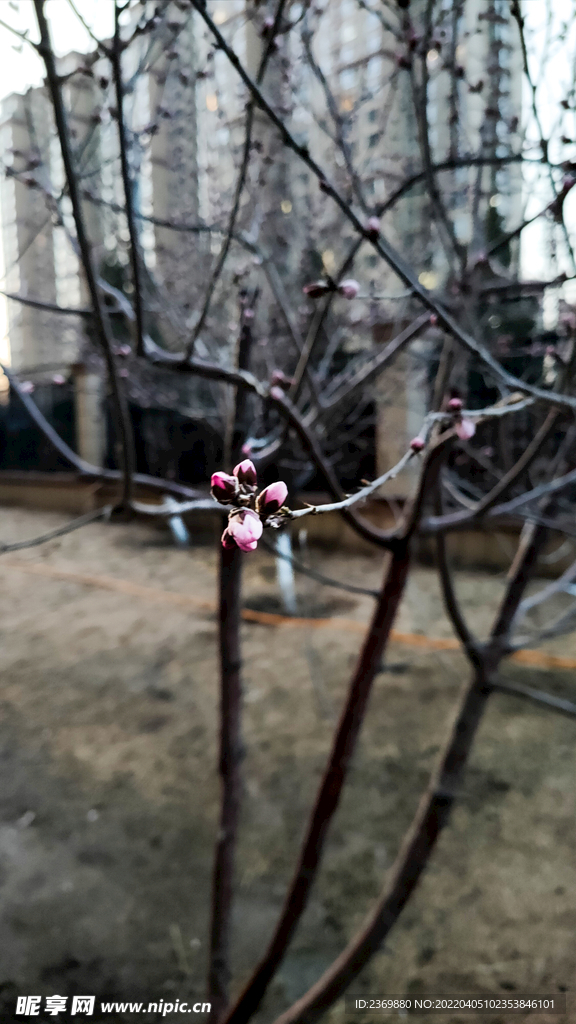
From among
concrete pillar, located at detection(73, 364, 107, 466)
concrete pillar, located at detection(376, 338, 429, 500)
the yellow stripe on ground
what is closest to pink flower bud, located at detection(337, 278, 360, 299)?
concrete pillar, located at detection(376, 338, 429, 500)

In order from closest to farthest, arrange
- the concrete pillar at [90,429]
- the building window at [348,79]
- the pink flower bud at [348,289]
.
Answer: the pink flower bud at [348,289] < the building window at [348,79] < the concrete pillar at [90,429]

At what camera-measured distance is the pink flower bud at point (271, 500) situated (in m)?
0.49

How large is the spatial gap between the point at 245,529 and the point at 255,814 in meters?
2.49

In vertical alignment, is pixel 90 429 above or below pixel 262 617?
above

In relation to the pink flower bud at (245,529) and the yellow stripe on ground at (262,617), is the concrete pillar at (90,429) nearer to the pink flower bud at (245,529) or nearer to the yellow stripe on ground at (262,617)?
the yellow stripe on ground at (262,617)

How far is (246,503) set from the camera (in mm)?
508

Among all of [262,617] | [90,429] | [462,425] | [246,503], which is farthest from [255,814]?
[90,429]

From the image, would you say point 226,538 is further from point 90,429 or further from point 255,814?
point 90,429

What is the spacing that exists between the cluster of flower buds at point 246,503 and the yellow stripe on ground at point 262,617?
2838 mm

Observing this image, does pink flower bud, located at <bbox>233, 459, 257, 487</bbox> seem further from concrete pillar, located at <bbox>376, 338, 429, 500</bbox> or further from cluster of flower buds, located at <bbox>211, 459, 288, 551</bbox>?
concrete pillar, located at <bbox>376, 338, 429, 500</bbox>

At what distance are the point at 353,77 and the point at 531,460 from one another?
1.57 meters

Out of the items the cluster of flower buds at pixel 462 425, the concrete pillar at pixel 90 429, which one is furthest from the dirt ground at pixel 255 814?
the concrete pillar at pixel 90 429

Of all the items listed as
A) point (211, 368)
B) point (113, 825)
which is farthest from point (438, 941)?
point (211, 368)

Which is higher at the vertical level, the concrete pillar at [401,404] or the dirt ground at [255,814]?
the concrete pillar at [401,404]
